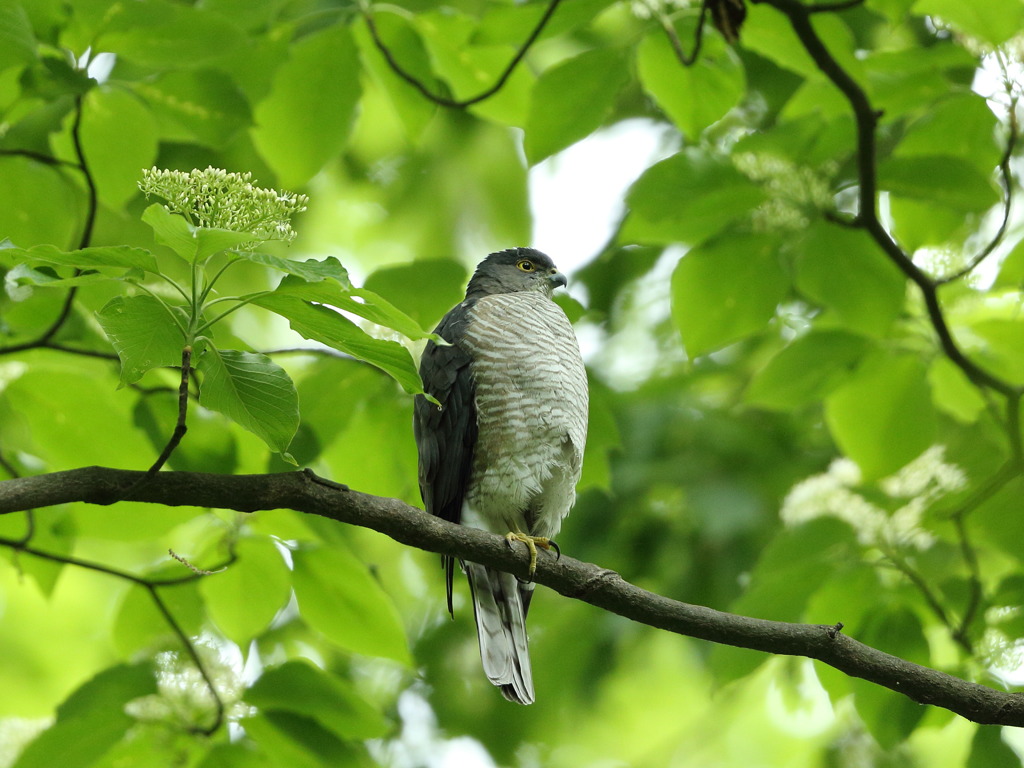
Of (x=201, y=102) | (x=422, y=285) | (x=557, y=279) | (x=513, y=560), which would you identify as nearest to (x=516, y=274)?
(x=557, y=279)

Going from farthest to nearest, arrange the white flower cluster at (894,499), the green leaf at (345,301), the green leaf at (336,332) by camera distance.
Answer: the white flower cluster at (894,499), the green leaf at (336,332), the green leaf at (345,301)

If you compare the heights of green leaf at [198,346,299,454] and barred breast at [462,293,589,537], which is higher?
green leaf at [198,346,299,454]

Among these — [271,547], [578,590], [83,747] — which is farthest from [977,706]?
[83,747]

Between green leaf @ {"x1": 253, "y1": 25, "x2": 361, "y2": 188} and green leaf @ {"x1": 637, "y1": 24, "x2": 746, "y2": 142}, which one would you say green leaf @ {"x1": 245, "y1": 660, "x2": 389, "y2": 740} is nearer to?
green leaf @ {"x1": 253, "y1": 25, "x2": 361, "y2": 188}

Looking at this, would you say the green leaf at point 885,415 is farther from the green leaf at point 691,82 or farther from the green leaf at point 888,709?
the green leaf at point 691,82

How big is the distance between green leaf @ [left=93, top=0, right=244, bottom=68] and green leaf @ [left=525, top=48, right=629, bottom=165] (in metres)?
1.00

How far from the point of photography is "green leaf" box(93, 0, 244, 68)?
3008mm

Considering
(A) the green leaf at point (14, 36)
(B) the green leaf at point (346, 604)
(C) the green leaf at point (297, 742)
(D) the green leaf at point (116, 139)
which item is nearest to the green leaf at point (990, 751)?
(B) the green leaf at point (346, 604)

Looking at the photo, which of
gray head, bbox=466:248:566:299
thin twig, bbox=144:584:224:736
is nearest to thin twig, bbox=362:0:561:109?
gray head, bbox=466:248:566:299

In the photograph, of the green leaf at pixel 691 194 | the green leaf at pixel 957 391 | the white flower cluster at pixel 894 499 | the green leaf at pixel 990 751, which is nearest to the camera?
the green leaf at pixel 990 751

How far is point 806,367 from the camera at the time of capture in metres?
3.70

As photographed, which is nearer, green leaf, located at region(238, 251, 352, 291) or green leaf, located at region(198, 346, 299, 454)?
green leaf, located at region(238, 251, 352, 291)

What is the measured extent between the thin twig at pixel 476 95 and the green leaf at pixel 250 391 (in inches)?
65.3

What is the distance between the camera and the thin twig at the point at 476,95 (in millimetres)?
3270
